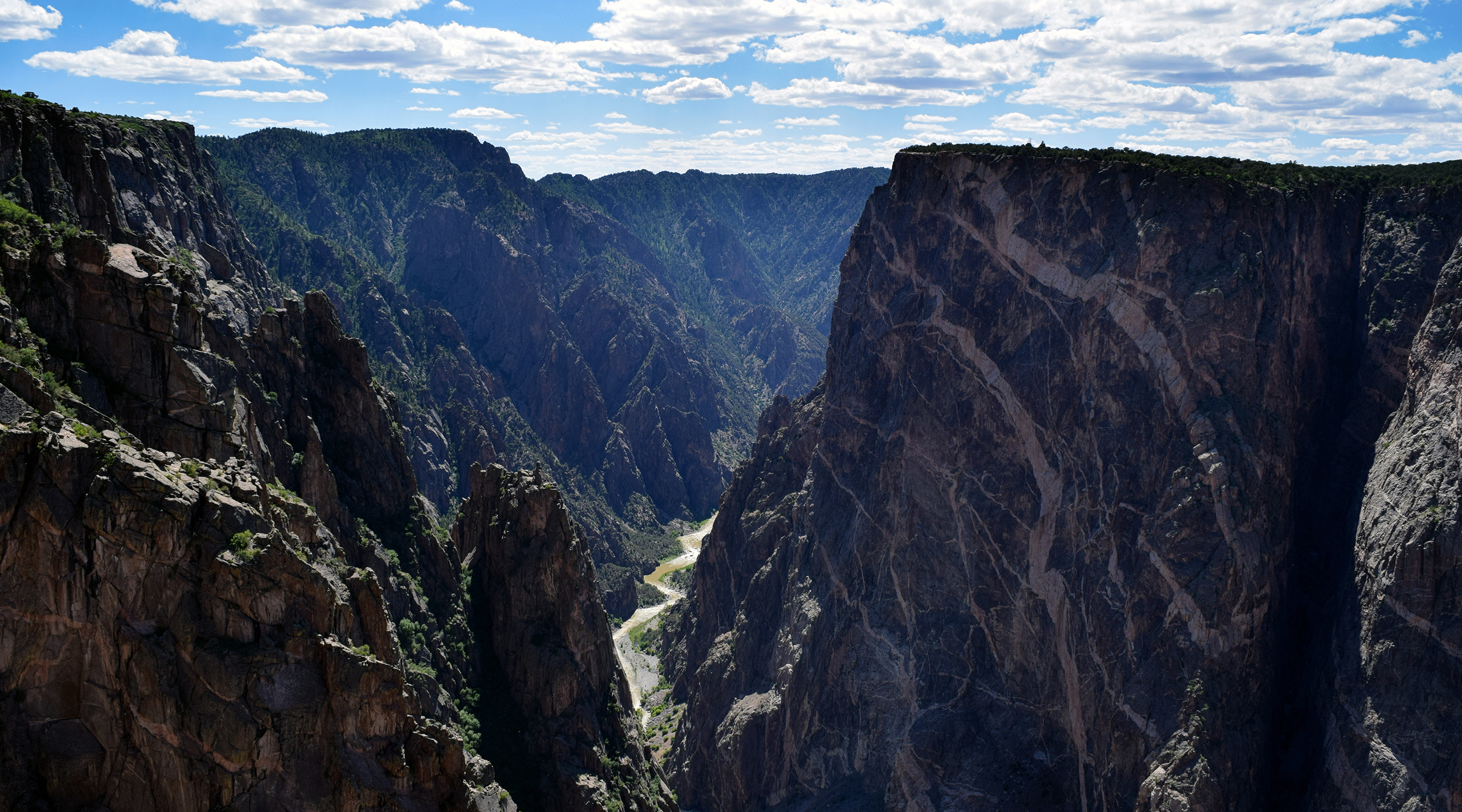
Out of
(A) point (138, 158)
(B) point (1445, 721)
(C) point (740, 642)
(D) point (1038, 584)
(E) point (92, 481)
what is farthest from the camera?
(C) point (740, 642)

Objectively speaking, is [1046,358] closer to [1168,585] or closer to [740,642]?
[1168,585]

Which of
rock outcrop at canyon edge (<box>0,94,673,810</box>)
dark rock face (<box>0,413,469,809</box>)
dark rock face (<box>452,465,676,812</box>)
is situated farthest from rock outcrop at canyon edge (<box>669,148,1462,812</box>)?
dark rock face (<box>0,413,469,809</box>)

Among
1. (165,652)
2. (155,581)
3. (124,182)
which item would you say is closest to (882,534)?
(165,652)

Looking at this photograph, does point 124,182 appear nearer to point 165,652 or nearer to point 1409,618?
point 165,652

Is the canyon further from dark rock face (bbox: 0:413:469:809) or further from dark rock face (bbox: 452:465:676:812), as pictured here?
dark rock face (bbox: 452:465:676:812)

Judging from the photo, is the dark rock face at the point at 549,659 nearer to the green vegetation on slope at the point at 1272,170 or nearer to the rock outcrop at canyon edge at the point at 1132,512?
the rock outcrop at canyon edge at the point at 1132,512

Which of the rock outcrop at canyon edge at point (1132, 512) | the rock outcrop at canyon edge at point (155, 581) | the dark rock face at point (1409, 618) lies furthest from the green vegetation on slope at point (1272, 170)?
the rock outcrop at canyon edge at point (155, 581)

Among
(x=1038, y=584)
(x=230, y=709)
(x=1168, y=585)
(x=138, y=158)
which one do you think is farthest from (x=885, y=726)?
(x=138, y=158)
